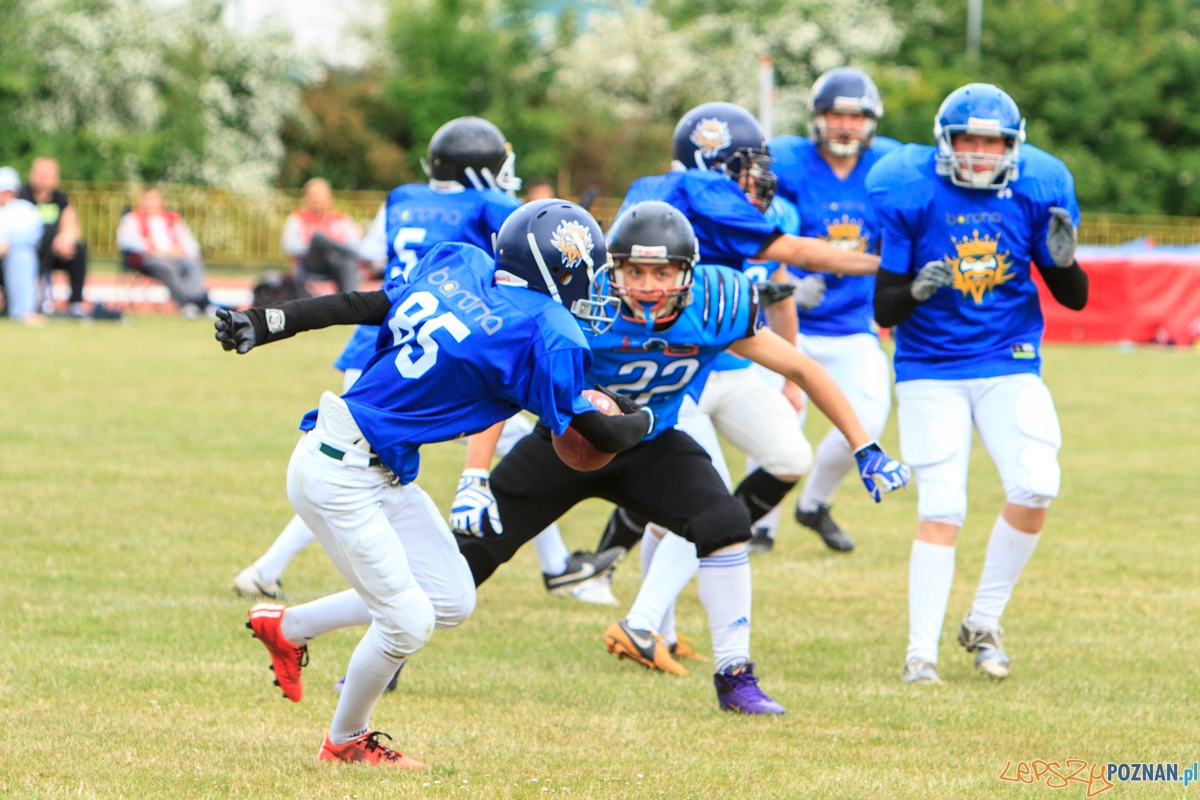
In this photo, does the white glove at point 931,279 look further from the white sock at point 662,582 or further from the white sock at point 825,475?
the white sock at point 825,475

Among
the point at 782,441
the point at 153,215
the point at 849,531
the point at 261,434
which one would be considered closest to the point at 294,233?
the point at 153,215

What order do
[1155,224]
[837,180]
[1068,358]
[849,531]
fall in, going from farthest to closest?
1. [1155,224]
2. [1068,358]
3. [849,531]
4. [837,180]

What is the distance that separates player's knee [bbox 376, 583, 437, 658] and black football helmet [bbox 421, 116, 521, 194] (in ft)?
8.35

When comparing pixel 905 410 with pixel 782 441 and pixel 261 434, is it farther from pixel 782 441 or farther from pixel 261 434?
pixel 261 434

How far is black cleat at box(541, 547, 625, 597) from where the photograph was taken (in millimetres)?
6141

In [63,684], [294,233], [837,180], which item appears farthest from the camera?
[294,233]

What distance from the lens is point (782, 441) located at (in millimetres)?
5844

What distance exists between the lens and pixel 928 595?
5258 millimetres

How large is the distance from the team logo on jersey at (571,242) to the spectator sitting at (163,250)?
15203 millimetres

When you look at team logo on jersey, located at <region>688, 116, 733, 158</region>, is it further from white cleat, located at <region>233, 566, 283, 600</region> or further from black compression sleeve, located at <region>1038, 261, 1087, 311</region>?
white cleat, located at <region>233, 566, 283, 600</region>

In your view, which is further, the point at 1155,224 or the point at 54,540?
the point at 1155,224

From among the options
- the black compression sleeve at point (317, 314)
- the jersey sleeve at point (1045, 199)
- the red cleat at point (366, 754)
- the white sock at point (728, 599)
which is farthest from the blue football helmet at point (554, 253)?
the jersey sleeve at point (1045, 199)

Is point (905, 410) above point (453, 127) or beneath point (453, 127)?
beneath

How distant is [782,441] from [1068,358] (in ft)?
40.4
